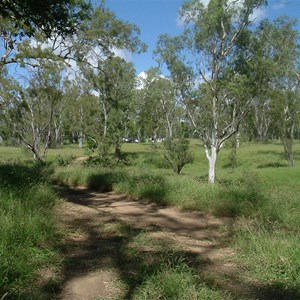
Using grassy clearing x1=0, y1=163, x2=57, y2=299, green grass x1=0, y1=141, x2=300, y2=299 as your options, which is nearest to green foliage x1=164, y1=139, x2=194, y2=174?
green grass x1=0, y1=141, x2=300, y2=299

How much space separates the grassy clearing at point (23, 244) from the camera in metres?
3.91

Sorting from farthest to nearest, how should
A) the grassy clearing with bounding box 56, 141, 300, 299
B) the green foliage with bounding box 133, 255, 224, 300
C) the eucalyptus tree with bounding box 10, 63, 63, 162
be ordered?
the eucalyptus tree with bounding box 10, 63, 63, 162 → the grassy clearing with bounding box 56, 141, 300, 299 → the green foliage with bounding box 133, 255, 224, 300

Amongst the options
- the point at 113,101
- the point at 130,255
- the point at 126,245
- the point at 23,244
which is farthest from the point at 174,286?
the point at 113,101

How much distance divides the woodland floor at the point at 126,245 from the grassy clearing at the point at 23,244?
0.99 ft

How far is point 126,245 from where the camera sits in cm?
579

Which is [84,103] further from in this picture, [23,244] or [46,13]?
[23,244]

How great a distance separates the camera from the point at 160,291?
3934 mm

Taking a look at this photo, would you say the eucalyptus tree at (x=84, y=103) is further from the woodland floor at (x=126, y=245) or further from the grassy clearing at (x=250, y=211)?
the woodland floor at (x=126, y=245)

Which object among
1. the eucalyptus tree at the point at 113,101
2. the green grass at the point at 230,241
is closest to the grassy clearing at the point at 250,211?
the green grass at the point at 230,241

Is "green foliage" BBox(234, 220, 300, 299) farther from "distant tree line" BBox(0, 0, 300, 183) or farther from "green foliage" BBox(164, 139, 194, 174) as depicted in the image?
"green foliage" BBox(164, 139, 194, 174)

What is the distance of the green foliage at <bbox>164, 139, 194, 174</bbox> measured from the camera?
96.7 feet

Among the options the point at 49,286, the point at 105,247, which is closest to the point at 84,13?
the point at 105,247

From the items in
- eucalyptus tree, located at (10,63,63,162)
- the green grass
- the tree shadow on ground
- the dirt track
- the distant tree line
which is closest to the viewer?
the green grass

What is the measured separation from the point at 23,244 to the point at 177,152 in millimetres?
24927
